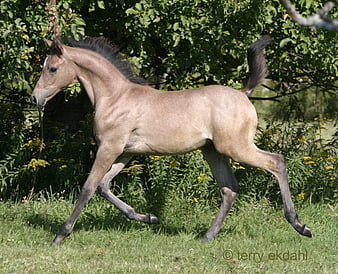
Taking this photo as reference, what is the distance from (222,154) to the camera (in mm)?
6125

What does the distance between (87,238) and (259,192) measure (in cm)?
258

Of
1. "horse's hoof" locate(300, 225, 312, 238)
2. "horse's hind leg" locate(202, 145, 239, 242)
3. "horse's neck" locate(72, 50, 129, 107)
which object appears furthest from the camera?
"horse's hind leg" locate(202, 145, 239, 242)

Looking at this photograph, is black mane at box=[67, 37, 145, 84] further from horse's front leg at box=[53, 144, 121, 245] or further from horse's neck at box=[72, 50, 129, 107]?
horse's front leg at box=[53, 144, 121, 245]

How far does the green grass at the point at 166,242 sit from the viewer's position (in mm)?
5000

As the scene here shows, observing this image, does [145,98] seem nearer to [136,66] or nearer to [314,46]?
[136,66]

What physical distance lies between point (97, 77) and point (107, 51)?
0.33 metres

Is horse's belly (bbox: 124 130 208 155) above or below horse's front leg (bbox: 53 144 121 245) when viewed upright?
above

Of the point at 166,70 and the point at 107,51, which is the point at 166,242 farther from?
the point at 166,70

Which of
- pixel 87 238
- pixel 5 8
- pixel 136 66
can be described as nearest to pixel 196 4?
pixel 136 66

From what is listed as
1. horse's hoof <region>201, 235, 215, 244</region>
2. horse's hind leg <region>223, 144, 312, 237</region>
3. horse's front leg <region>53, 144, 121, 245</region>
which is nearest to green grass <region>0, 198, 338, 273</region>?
horse's hoof <region>201, 235, 215, 244</region>

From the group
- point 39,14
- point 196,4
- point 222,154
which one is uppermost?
point 196,4

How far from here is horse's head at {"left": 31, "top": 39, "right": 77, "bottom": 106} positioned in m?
6.08

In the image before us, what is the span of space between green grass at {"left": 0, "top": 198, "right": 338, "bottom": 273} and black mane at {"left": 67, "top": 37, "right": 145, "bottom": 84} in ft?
5.54

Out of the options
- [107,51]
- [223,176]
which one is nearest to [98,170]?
[107,51]
